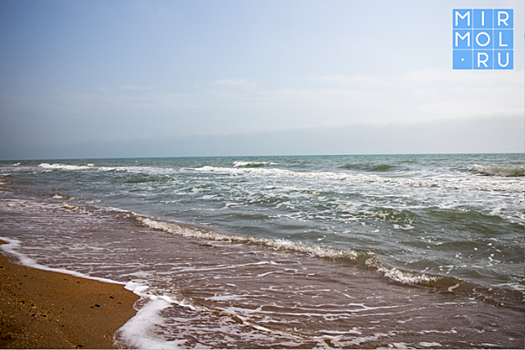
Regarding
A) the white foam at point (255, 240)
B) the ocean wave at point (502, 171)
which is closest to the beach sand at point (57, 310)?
the white foam at point (255, 240)

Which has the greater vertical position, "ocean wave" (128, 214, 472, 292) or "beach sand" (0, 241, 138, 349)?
"beach sand" (0, 241, 138, 349)

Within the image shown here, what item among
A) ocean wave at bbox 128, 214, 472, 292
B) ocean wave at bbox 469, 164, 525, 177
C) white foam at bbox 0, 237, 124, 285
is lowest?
ocean wave at bbox 128, 214, 472, 292

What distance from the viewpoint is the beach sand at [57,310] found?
2.19 m

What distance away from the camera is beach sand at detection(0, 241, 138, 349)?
219cm

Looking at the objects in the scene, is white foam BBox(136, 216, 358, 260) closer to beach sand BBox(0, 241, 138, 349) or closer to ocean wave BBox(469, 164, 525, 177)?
beach sand BBox(0, 241, 138, 349)

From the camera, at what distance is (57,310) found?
272 centimetres

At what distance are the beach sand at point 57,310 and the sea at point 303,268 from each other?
0.65ft

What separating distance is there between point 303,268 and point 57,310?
9.97 feet

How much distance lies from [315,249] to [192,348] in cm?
310

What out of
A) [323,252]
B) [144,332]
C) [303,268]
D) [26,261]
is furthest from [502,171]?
[26,261]

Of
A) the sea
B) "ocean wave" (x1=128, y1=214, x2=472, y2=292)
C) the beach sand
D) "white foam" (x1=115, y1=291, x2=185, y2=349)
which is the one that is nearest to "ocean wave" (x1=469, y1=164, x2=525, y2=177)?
the sea

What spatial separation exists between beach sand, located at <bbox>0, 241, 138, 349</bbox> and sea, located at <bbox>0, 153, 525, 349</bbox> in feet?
0.65

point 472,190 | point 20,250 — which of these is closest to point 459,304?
point 20,250

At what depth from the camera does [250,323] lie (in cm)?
276
